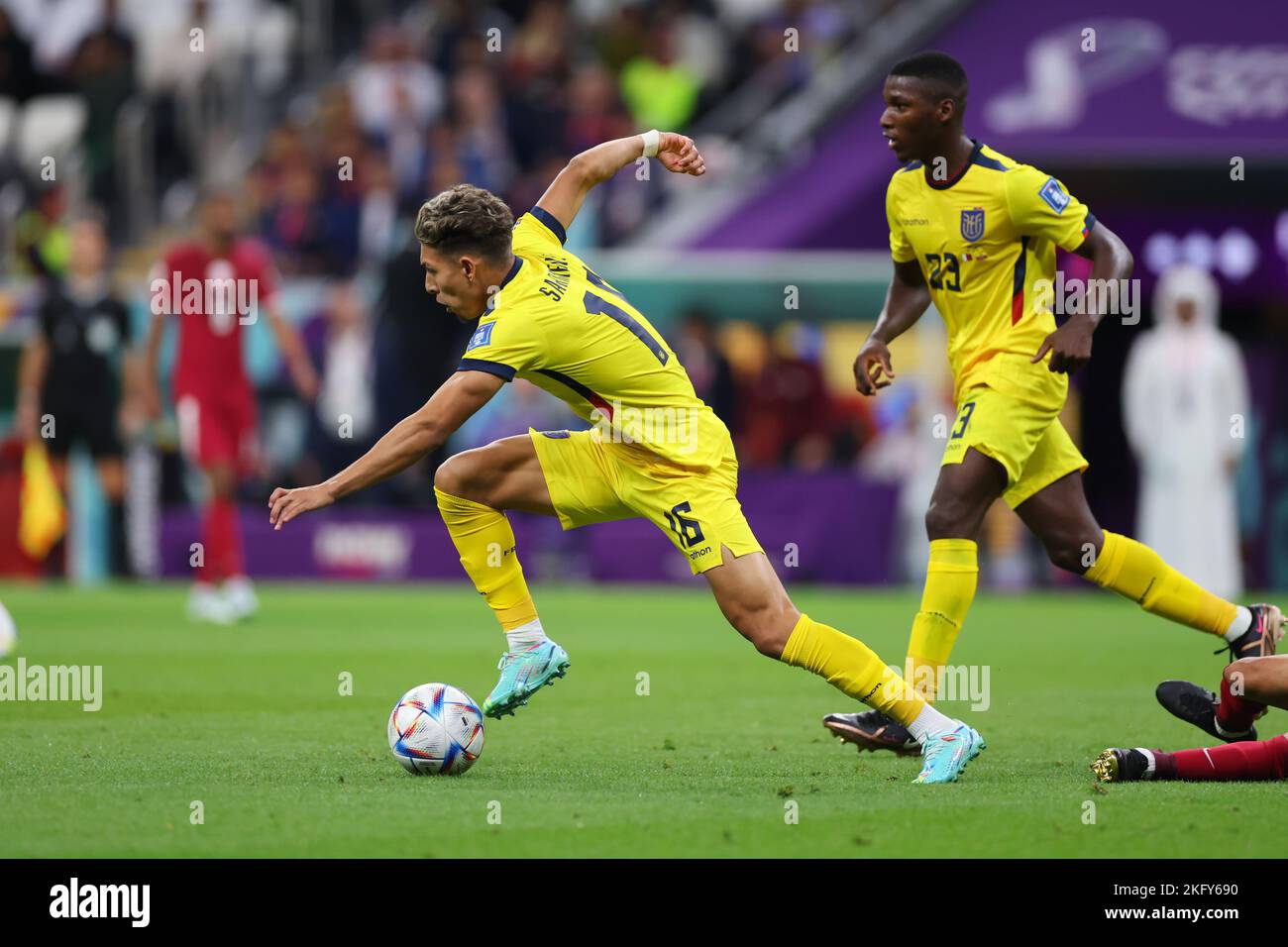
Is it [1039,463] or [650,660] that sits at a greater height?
[1039,463]

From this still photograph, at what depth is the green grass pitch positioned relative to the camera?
205 inches

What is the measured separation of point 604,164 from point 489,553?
1.52 m

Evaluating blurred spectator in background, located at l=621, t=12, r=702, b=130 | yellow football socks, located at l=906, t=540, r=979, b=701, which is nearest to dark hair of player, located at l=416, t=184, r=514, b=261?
yellow football socks, located at l=906, t=540, r=979, b=701

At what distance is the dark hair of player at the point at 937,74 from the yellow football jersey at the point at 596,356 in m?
1.39

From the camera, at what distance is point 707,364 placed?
16.8 metres

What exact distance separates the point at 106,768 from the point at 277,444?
11456mm

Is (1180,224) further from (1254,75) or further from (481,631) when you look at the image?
(481,631)

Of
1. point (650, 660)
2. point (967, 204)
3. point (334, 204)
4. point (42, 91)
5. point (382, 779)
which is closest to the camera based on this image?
point (382, 779)

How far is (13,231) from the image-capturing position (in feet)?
64.6

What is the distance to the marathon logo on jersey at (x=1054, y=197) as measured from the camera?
23.2ft

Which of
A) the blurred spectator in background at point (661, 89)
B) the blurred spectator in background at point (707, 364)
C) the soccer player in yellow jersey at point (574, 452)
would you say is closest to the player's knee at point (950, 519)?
the soccer player in yellow jersey at point (574, 452)

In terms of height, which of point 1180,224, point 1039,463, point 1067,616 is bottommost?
point 1067,616

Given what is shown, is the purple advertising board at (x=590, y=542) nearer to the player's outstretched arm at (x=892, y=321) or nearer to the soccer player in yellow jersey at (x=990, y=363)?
the player's outstretched arm at (x=892, y=321)

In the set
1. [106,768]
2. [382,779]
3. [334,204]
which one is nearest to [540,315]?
[382,779]
